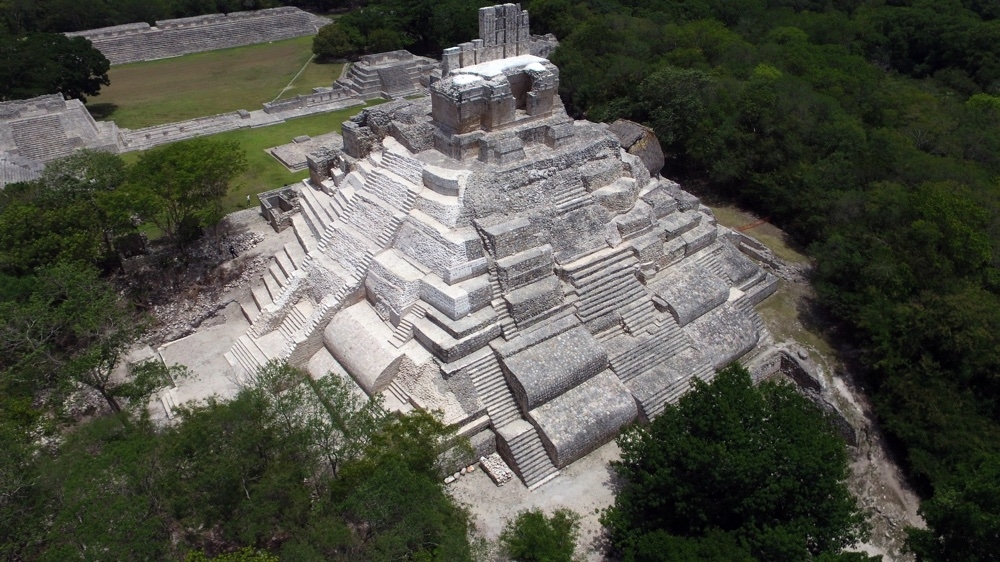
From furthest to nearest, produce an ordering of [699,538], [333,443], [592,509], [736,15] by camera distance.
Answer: [736,15], [592,509], [333,443], [699,538]

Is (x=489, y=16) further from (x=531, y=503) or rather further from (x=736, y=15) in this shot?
(x=736, y=15)

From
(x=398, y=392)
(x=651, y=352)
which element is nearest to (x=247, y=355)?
(x=398, y=392)

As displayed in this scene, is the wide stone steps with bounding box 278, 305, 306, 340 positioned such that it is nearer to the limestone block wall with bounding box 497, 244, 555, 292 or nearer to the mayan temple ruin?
the mayan temple ruin

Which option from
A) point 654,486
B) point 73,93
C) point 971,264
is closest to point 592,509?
point 654,486

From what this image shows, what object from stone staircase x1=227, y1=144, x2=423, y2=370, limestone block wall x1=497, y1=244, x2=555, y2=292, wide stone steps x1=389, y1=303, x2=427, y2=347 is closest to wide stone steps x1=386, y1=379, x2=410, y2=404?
wide stone steps x1=389, y1=303, x2=427, y2=347

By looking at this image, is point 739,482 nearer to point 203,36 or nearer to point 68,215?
point 68,215

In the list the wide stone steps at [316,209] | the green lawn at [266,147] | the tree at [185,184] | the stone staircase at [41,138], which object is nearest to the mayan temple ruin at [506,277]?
the wide stone steps at [316,209]

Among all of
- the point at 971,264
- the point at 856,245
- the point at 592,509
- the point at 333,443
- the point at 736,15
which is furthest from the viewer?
the point at 736,15
